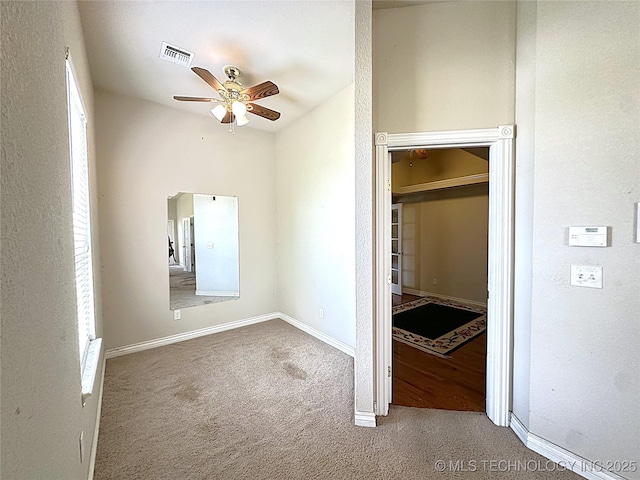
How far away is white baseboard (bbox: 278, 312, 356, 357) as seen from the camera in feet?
10.0

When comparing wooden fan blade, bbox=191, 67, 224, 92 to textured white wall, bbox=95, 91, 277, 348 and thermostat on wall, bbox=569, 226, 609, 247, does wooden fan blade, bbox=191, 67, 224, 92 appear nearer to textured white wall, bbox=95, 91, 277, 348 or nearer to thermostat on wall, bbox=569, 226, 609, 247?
textured white wall, bbox=95, 91, 277, 348

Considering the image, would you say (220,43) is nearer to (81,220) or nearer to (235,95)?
(235,95)

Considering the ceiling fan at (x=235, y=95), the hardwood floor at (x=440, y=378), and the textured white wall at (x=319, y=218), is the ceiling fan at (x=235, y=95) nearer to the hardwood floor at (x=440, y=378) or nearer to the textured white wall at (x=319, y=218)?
the textured white wall at (x=319, y=218)

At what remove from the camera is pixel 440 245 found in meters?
5.63

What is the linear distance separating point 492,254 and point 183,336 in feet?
11.6

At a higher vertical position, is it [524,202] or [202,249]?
[524,202]

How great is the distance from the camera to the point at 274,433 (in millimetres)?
1832

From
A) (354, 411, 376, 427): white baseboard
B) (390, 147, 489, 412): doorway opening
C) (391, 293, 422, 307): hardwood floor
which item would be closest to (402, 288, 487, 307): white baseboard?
(390, 147, 489, 412): doorway opening

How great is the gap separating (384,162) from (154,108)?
2944 millimetres

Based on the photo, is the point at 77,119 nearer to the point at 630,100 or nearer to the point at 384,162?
the point at 384,162

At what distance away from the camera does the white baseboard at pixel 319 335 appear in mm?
3053

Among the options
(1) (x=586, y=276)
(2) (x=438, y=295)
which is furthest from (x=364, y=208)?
(2) (x=438, y=295)

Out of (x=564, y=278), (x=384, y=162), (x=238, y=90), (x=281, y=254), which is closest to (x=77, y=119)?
(x=238, y=90)

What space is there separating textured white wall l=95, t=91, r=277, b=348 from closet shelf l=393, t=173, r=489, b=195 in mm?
3240
